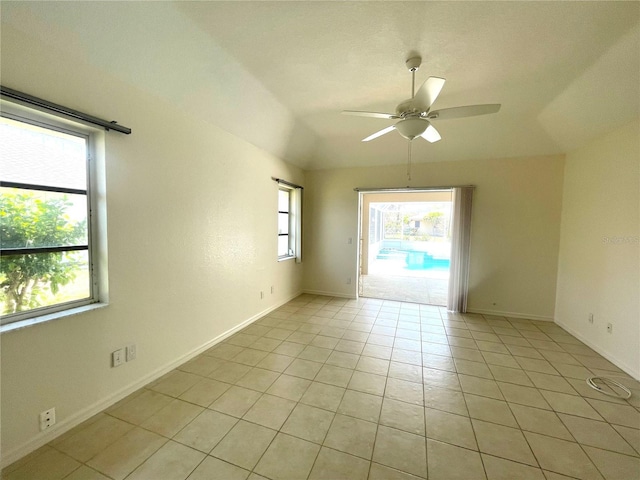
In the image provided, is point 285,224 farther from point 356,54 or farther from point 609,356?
point 609,356

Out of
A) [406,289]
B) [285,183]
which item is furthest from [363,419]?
[406,289]

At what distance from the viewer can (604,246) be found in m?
2.89

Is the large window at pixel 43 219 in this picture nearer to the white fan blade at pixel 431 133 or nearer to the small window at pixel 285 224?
the white fan blade at pixel 431 133

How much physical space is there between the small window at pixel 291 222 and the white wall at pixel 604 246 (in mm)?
4094

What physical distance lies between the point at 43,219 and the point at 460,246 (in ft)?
15.6

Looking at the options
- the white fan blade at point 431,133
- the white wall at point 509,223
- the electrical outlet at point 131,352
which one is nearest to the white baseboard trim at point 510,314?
the white wall at point 509,223

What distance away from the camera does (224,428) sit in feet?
5.72

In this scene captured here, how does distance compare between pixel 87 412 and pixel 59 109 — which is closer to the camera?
pixel 59 109

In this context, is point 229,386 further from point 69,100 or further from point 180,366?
point 69,100

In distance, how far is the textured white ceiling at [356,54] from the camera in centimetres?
167

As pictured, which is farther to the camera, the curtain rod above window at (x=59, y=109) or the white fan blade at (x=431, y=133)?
the white fan blade at (x=431, y=133)

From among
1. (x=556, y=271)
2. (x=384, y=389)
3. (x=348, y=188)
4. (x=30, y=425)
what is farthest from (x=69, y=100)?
(x=556, y=271)

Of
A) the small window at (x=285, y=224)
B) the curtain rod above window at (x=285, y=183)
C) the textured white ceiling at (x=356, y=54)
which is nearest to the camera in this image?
the textured white ceiling at (x=356, y=54)

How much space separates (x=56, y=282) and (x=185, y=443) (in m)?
1.36
